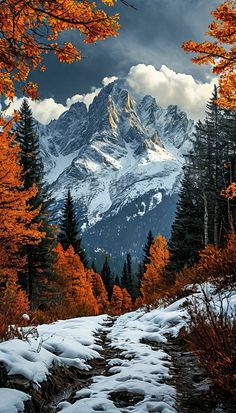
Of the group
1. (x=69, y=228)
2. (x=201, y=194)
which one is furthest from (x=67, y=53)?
Result: (x=69, y=228)

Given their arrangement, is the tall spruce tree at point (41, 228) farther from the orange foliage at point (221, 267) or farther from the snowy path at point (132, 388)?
the snowy path at point (132, 388)

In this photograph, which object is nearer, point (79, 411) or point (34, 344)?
point (79, 411)

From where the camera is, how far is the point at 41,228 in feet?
72.1

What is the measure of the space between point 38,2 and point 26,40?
0.70 metres

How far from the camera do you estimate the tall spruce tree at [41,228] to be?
70.2 feet

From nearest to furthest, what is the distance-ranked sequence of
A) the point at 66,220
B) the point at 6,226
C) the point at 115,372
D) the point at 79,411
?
the point at 79,411 < the point at 115,372 < the point at 6,226 < the point at 66,220

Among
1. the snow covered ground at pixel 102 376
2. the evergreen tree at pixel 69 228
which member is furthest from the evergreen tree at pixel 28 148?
the evergreen tree at pixel 69 228

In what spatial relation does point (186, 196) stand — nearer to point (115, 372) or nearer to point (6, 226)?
point (6, 226)

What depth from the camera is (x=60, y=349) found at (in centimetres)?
483

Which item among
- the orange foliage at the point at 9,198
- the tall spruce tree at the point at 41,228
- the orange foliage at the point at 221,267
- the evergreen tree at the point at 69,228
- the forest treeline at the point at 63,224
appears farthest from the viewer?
the evergreen tree at the point at 69,228

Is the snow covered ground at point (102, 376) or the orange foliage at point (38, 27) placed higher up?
the orange foliage at point (38, 27)

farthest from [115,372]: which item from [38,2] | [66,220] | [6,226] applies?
[66,220]

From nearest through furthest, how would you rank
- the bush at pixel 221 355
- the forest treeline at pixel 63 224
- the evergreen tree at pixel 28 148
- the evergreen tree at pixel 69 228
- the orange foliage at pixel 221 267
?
the bush at pixel 221 355, the orange foliage at pixel 221 267, the forest treeline at pixel 63 224, the evergreen tree at pixel 28 148, the evergreen tree at pixel 69 228

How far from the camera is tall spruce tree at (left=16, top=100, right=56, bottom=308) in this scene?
21.4m
